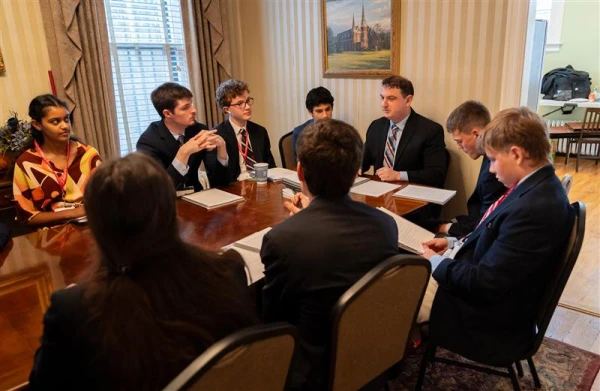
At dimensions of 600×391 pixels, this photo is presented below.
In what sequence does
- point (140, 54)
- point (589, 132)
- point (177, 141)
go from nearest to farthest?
point (177, 141)
point (140, 54)
point (589, 132)

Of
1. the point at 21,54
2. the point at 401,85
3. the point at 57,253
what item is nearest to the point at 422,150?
the point at 401,85

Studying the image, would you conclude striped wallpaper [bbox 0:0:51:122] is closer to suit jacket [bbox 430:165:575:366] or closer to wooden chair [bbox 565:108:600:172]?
suit jacket [bbox 430:165:575:366]

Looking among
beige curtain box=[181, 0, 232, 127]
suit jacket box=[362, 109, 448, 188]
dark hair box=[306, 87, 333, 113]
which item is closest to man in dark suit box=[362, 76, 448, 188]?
suit jacket box=[362, 109, 448, 188]

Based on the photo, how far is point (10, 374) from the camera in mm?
991

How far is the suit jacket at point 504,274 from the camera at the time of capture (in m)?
1.32

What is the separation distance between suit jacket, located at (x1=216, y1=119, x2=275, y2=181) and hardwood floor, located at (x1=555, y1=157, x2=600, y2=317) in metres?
2.15

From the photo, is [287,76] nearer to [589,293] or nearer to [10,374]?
[589,293]

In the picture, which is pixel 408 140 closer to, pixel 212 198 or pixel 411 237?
pixel 411 237

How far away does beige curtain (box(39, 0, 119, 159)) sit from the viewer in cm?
312

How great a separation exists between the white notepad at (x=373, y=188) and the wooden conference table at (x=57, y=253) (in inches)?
2.0

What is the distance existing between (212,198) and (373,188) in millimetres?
879

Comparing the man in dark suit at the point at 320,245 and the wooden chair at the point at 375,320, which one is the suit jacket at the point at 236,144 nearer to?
the man in dark suit at the point at 320,245

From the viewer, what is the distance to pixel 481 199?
2.15 meters

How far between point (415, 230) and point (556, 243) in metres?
0.64
